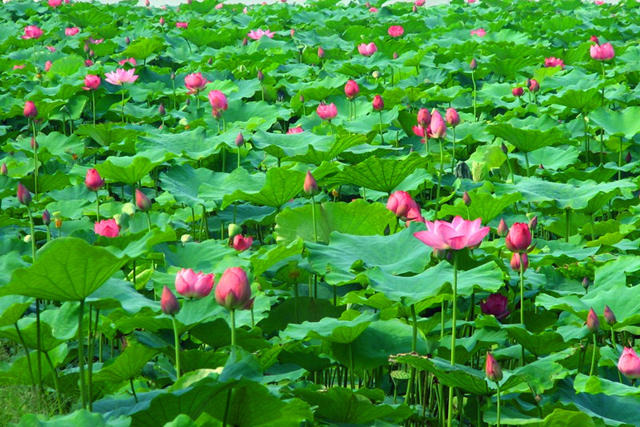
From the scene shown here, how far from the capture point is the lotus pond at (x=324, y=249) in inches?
68.6

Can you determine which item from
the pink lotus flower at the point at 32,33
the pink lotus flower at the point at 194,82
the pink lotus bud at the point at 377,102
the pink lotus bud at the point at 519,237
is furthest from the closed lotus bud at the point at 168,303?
the pink lotus flower at the point at 32,33

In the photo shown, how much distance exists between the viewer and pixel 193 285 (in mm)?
1810

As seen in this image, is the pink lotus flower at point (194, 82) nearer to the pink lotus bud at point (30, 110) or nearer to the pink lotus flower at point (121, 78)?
the pink lotus flower at point (121, 78)

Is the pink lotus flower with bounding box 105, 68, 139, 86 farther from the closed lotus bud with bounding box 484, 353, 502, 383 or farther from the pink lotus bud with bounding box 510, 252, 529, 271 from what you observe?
the closed lotus bud with bounding box 484, 353, 502, 383

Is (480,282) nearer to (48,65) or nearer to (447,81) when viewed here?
(447,81)

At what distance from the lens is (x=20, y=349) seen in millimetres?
2332

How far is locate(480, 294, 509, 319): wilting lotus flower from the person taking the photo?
222cm

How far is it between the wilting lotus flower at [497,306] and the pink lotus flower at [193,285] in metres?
0.75

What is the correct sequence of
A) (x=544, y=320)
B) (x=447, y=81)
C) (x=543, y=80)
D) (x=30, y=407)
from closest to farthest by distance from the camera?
(x=30, y=407) → (x=544, y=320) → (x=543, y=80) → (x=447, y=81)

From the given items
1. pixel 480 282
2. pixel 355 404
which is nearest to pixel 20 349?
pixel 355 404

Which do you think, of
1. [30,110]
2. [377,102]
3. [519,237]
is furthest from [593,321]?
[30,110]

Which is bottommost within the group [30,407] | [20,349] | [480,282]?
[20,349]

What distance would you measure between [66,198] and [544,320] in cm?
181

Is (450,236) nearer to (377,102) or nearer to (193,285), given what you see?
(193,285)
